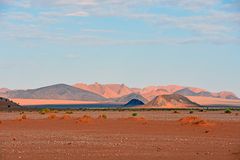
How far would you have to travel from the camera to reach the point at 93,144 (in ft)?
102

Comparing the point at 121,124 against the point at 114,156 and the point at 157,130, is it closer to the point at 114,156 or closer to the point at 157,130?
the point at 157,130

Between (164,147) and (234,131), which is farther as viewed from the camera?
(234,131)

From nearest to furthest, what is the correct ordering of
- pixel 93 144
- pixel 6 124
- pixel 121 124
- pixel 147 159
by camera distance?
pixel 147 159
pixel 93 144
pixel 121 124
pixel 6 124

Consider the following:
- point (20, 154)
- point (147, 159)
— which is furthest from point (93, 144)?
point (147, 159)

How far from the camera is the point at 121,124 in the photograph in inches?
1943

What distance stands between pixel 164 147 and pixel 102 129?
16792mm

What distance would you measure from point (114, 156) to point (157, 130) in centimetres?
1898

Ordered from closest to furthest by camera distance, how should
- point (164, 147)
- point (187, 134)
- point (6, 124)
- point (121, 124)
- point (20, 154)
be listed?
point (20, 154)
point (164, 147)
point (187, 134)
point (121, 124)
point (6, 124)

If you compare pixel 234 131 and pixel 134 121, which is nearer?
pixel 234 131

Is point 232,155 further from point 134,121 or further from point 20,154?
point 134,121

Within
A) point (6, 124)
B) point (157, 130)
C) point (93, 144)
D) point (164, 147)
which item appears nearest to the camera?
point (164, 147)

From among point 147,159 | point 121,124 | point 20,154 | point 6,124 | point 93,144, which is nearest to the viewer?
point 147,159

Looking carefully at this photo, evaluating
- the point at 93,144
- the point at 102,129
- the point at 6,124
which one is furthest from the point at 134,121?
the point at 93,144

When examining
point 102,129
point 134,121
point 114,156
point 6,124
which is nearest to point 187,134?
point 102,129
